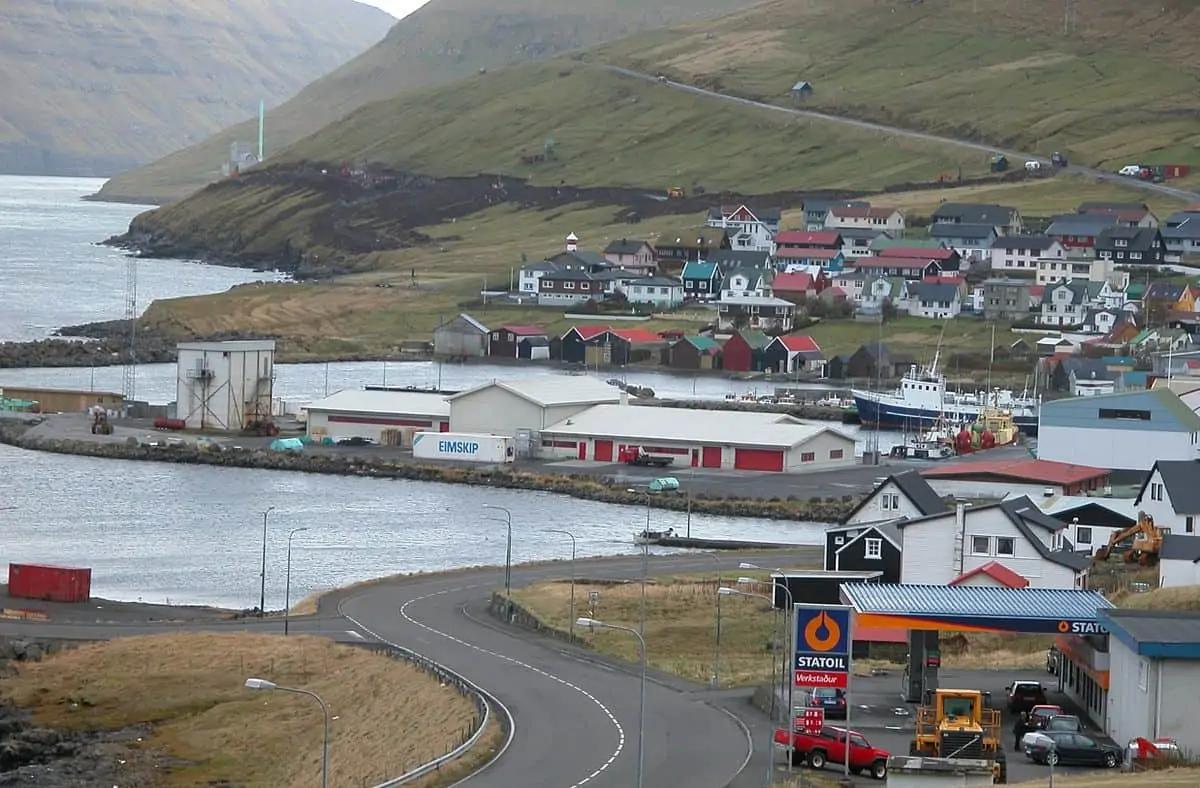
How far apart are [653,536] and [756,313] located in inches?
1457

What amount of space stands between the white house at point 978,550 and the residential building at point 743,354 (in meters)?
38.4

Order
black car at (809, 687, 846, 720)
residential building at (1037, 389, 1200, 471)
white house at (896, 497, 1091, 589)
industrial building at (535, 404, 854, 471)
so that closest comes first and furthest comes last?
black car at (809, 687, 846, 720), white house at (896, 497, 1091, 589), residential building at (1037, 389, 1200, 471), industrial building at (535, 404, 854, 471)

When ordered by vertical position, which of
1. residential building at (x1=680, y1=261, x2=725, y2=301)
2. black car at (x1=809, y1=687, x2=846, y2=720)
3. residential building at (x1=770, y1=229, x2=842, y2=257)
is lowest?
black car at (x1=809, y1=687, x2=846, y2=720)

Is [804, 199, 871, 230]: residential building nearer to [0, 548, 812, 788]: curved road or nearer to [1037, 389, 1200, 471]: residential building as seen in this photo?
[1037, 389, 1200, 471]: residential building

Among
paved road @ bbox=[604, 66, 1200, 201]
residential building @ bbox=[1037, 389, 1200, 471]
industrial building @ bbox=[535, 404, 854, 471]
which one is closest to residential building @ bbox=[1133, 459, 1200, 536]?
residential building @ bbox=[1037, 389, 1200, 471]

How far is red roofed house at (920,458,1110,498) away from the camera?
35031mm

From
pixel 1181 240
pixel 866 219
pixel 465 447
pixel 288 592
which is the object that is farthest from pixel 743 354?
pixel 288 592

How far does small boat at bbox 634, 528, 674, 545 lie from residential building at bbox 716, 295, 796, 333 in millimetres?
33874

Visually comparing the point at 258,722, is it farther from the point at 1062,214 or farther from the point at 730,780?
the point at 1062,214

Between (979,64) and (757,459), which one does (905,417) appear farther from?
(979,64)

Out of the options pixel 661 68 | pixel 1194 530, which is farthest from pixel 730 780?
pixel 661 68

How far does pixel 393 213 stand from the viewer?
108 m

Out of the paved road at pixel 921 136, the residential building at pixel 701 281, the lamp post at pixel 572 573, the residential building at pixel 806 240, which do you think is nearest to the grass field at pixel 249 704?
the lamp post at pixel 572 573

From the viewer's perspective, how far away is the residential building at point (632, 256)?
8081 cm
